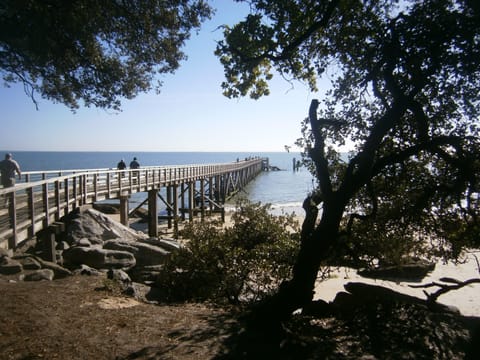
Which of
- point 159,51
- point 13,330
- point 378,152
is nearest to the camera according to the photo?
point 13,330

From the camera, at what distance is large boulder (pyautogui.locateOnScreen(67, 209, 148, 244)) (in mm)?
13297

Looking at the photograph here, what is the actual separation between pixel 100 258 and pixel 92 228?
4.36 meters

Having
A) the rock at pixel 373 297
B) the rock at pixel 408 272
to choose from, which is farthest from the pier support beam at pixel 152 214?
the rock at pixel 373 297

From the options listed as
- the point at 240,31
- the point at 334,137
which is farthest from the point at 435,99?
the point at 240,31

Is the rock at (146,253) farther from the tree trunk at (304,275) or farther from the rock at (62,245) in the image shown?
the tree trunk at (304,275)

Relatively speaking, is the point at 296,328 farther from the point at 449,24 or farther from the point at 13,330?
the point at 449,24

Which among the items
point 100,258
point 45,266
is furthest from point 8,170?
point 45,266

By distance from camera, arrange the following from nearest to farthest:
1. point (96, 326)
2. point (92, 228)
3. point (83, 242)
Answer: point (96, 326)
point (83, 242)
point (92, 228)

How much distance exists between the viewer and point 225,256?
757cm

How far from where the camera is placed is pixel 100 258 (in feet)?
32.2

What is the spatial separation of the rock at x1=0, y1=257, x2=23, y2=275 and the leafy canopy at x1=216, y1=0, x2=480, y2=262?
554 centimetres

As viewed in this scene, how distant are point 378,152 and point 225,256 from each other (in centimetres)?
342

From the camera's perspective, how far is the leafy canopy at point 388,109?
5.30 metres

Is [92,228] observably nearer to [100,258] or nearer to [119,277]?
[100,258]
